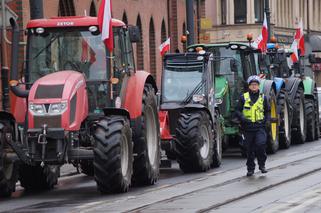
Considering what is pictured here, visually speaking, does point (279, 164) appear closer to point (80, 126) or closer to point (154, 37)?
point (80, 126)

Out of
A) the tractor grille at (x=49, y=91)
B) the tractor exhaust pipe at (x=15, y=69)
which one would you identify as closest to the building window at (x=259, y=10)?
the tractor exhaust pipe at (x=15, y=69)

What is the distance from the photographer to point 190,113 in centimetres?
1977

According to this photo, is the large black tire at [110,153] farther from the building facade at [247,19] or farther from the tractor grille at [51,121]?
the building facade at [247,19]

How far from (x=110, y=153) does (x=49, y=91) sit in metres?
1.34

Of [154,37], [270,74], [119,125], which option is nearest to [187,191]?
[119,125]

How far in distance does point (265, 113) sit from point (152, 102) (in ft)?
7.38

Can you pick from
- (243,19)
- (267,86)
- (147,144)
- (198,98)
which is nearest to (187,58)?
(198,98)

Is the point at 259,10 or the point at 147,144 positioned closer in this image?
the point at 147,144

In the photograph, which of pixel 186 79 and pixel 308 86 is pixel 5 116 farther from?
pixel 308 86

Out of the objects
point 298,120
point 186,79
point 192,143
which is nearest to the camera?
point 192,143

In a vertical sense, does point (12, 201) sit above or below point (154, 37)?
below

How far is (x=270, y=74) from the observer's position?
26.6 metres

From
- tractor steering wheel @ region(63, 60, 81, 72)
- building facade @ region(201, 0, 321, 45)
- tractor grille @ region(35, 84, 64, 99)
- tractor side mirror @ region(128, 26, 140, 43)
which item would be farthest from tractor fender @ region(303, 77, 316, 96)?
building facade @ region(201, 0, 321, 45)

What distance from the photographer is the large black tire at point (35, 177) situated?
1683 centimetres
